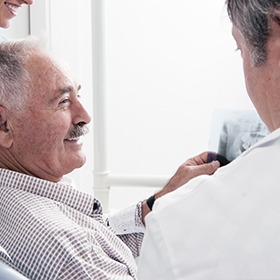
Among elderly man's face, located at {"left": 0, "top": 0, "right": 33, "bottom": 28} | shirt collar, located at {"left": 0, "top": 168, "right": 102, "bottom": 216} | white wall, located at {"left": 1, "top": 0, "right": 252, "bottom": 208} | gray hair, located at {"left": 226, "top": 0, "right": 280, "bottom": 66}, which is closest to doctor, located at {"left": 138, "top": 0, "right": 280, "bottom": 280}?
gray hair, located at {"left": 226, "top": 0, "right": 280, "bottom": 66}

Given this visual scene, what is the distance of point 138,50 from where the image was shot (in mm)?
2285

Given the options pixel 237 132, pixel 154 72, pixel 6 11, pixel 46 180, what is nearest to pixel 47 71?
pixel 46 180

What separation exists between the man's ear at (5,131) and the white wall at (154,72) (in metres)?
1.02

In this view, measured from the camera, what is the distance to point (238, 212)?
627mm

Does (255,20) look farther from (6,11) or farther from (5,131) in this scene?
(6,11)

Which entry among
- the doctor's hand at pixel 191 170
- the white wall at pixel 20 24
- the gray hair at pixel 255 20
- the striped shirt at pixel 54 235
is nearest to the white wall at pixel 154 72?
the white wall at pixel 20 24

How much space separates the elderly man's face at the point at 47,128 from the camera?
124cm

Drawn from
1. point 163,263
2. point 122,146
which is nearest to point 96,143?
point 122,146

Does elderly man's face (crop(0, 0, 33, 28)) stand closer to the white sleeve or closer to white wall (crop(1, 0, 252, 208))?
white wall (crop(1, 0, 252, 208))

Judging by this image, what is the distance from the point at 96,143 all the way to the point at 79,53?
0.56 meters

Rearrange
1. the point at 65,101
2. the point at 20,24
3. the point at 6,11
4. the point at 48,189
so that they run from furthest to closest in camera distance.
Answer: the point at 20,24 < the point at 6,11 < the point at 65,101 < the point at 48,189

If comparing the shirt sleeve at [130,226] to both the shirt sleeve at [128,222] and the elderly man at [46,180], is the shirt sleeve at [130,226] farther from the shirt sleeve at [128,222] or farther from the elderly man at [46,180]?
the elderly man at [46,180]

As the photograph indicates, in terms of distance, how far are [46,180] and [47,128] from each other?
0.12 meters

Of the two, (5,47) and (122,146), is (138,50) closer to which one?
(122,146)
